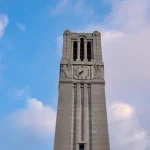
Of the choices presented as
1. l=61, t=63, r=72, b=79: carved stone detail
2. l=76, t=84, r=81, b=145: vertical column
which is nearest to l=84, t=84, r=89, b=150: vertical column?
l=76, t=84, r=81, b=145: vertical column

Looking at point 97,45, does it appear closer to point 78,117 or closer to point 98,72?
point 98,72

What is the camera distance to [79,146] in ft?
Result: 139

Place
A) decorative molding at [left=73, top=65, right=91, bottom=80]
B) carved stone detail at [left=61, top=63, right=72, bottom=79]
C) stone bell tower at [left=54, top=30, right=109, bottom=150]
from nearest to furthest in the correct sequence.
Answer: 1. stone bell tower at [left=54, top=30, right=109, bottom=150]
2. carved stone detail at [left=61, top=63, right=72, bottom=79]
3. decorative molding at [left=73, top=65, right=91, bottom=80]

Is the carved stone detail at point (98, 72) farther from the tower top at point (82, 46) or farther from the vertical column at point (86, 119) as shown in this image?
the vertical column at point (86, 119)

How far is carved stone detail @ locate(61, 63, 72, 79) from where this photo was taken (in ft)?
159

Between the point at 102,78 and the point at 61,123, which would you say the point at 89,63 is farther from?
the point at 61,123

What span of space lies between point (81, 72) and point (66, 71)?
210cm

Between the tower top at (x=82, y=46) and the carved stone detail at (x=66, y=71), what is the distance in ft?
5.66

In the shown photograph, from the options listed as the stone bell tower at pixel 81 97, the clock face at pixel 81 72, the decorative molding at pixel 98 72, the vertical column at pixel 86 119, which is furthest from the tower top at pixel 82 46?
the vertical column at pixel 86 119

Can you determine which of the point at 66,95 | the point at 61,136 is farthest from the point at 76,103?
the point at 61,136

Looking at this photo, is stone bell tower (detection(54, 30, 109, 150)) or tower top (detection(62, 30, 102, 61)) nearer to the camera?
stone bell tower (detection(54, 30, 109, 150))

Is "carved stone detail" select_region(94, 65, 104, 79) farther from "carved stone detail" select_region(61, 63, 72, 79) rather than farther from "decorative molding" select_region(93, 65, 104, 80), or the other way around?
"carved stone detail" select_region(61, 63, 72, 79)

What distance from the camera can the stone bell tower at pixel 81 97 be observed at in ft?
140

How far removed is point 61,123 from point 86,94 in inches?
224
